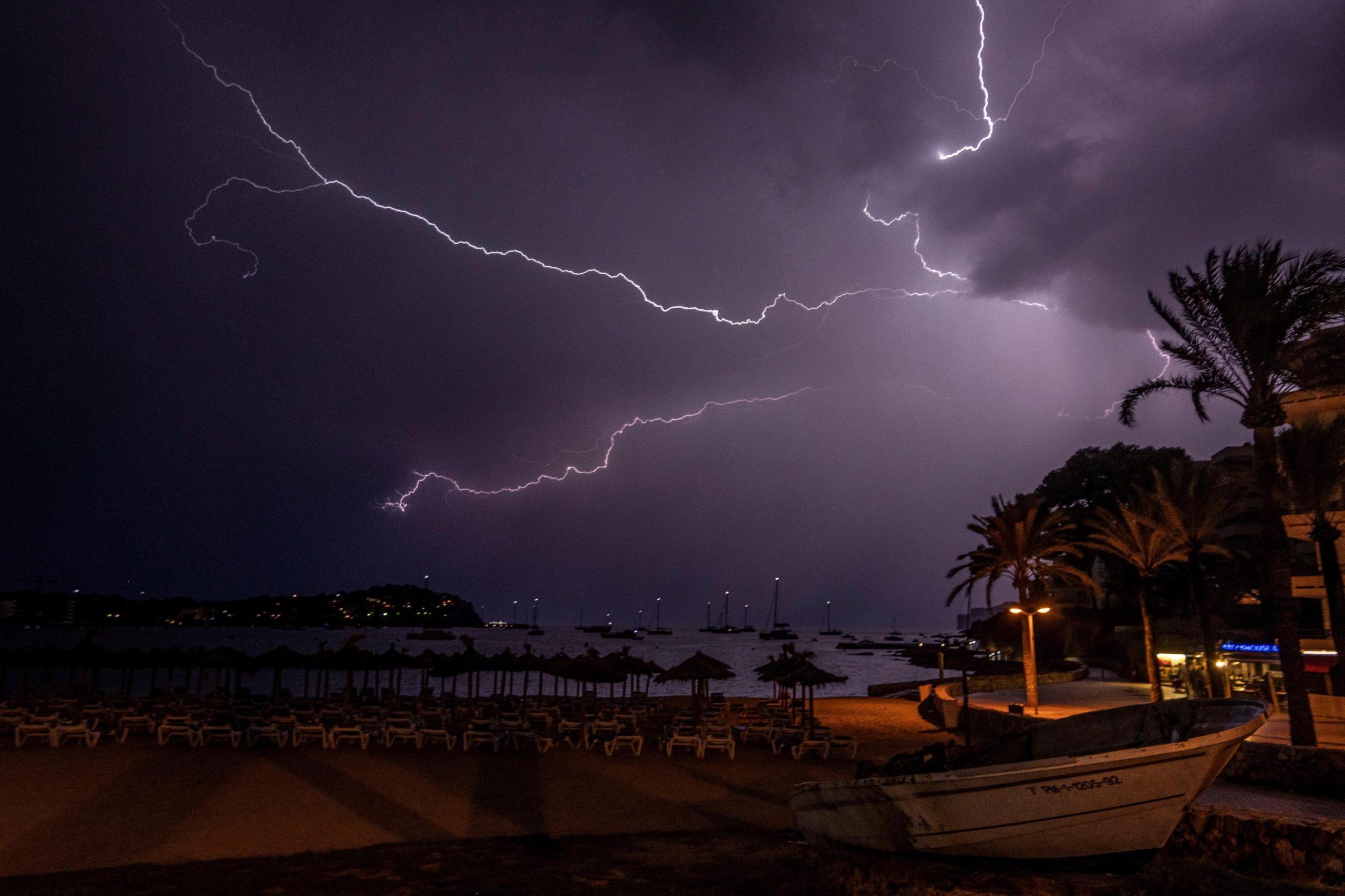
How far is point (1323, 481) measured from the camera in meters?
18.8

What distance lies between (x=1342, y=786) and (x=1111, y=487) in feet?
126

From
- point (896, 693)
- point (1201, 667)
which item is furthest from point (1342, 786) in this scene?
point (896, 693)

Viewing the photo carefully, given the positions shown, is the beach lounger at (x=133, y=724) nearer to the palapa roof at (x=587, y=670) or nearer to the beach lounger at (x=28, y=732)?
the beach lounger at (x=28, y=732)

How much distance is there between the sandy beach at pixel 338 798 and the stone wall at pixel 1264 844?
222 inches

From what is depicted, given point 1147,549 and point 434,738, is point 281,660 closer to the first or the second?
point 434,738

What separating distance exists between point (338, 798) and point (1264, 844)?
44.3ft

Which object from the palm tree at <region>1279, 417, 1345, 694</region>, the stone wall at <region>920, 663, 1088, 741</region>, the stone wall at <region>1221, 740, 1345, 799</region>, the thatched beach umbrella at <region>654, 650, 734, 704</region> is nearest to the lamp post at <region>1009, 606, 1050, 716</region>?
the stone wall at <region>920, 663, 1088, 741</region>

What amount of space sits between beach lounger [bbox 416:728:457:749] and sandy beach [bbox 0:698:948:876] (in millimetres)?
384

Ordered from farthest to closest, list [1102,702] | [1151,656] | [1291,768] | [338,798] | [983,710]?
[1102,702]
[983,710]
[1151,656]
[338,798]
[1291,768]

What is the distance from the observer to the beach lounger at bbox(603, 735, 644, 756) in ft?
57.5

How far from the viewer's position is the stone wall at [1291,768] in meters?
11.6

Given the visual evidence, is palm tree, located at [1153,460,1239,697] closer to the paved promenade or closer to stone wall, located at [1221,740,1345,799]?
the paved promenade

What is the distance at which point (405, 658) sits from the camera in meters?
23.6

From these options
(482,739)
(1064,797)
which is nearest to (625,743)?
(482,739)
